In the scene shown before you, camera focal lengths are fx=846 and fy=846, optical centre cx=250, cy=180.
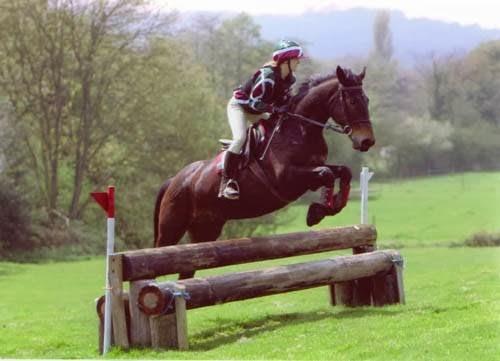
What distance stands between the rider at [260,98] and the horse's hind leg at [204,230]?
1.80 ft

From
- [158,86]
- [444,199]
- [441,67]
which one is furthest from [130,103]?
[441,67]

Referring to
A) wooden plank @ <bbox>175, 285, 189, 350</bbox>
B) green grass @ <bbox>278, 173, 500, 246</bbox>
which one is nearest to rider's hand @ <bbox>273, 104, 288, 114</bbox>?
wooden plank @ <bbox>175, 285, 189, 350</bbox>

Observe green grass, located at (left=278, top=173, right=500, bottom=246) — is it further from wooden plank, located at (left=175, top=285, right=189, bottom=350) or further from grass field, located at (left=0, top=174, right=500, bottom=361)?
wooden plank, located at (left=175, top=285, right=189, bottom=350)

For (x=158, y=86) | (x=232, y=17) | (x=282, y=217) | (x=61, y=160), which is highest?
(x=232, y=17)

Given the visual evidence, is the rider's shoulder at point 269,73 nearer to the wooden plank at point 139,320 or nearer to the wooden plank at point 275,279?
the wooden plank at point 275,279

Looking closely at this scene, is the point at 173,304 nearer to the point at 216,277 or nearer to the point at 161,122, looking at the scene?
the point at 216,277

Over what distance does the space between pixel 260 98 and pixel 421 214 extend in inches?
915

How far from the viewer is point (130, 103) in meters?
29.2

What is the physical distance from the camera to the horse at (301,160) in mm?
6684

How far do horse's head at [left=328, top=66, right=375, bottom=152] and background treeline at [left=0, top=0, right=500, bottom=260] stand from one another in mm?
18221

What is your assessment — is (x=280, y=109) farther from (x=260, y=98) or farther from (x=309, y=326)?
(x=309, y=326)

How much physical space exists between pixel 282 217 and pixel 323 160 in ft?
76.1

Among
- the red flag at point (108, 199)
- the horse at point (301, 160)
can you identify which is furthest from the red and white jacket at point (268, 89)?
the red flag at point (108, 199)

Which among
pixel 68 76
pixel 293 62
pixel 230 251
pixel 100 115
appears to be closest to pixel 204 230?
pixel 230 251
